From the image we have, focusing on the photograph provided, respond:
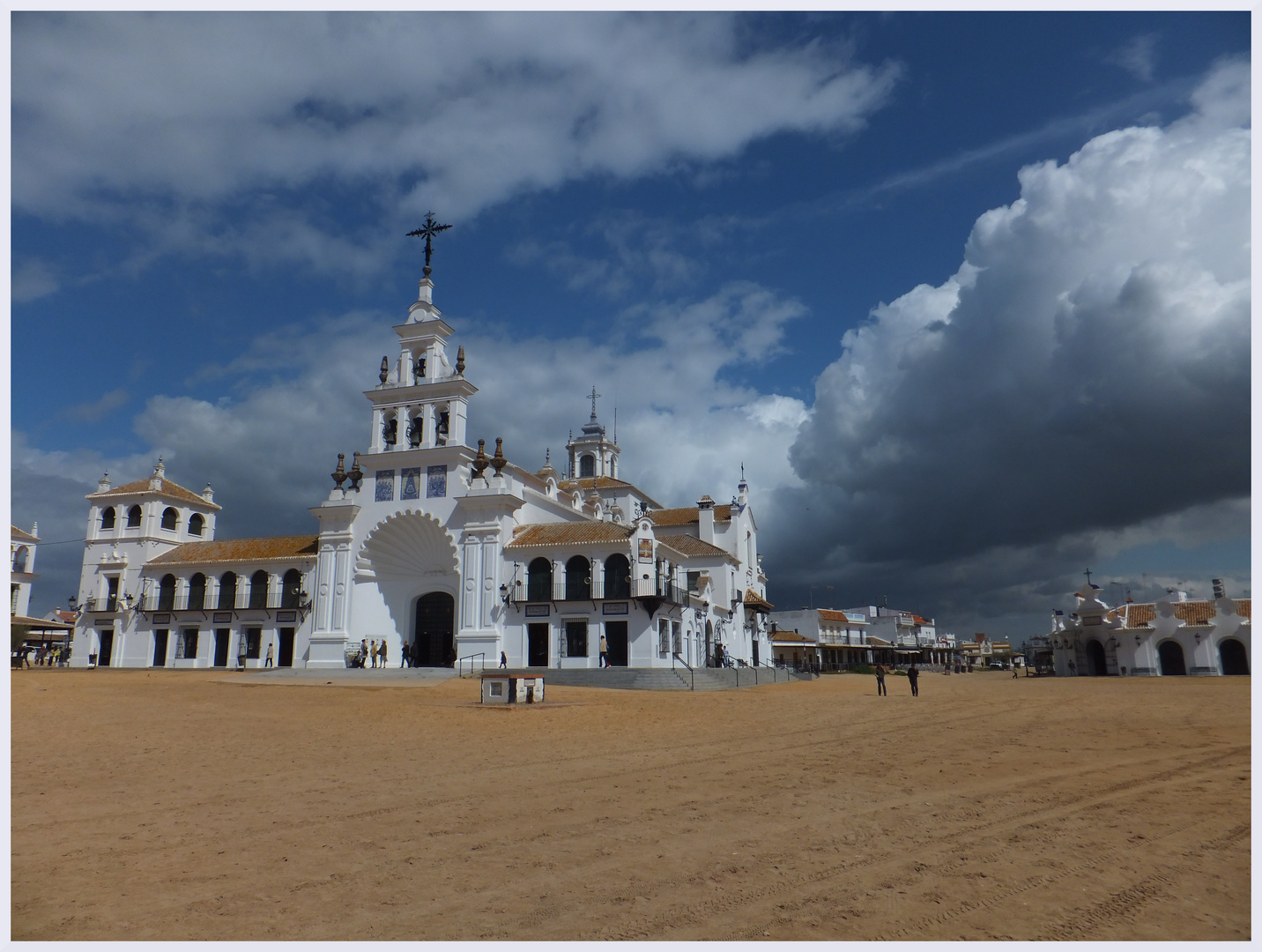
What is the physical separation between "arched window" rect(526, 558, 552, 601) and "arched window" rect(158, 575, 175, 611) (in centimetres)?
1980

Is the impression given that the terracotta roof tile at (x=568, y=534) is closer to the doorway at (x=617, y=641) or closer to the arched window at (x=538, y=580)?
the arched window at (x=538, y=580)

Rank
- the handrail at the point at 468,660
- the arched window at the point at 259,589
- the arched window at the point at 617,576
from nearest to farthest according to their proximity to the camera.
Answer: the handrail at the point at 468,660 → the arched window at the point at 617,576 → the arched window at the point at 259,589

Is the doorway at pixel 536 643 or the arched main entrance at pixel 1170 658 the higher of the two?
the doorway at pixel 536 643

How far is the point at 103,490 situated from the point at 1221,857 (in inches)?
1988

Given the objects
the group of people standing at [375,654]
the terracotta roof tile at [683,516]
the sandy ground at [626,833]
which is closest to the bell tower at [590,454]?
the terracotta roof tile at [683,516]

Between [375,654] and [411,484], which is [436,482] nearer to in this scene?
[411,484]

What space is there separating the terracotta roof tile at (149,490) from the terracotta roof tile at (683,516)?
25.8 meters

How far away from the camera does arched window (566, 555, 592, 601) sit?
3288 cm

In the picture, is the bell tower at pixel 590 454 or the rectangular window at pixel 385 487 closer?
the rectangular window at pixel 385 487

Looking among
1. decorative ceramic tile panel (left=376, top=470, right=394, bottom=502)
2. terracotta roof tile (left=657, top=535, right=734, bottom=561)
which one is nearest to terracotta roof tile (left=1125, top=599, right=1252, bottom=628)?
terracotta roof tile (left=657, top=535, right=734, bottom=561)

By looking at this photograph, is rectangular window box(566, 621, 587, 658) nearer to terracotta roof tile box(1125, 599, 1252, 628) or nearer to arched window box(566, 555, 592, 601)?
arched window box(566, 555, 592, 601)

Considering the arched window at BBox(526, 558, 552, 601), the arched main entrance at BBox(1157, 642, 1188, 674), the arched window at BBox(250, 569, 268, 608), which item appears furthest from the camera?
the arched main entrance at BBox(1157, 642, 1188, 674)

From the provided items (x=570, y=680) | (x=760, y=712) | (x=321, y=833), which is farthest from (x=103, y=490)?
(x=321, y=833)

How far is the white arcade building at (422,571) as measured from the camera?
1299 inches
